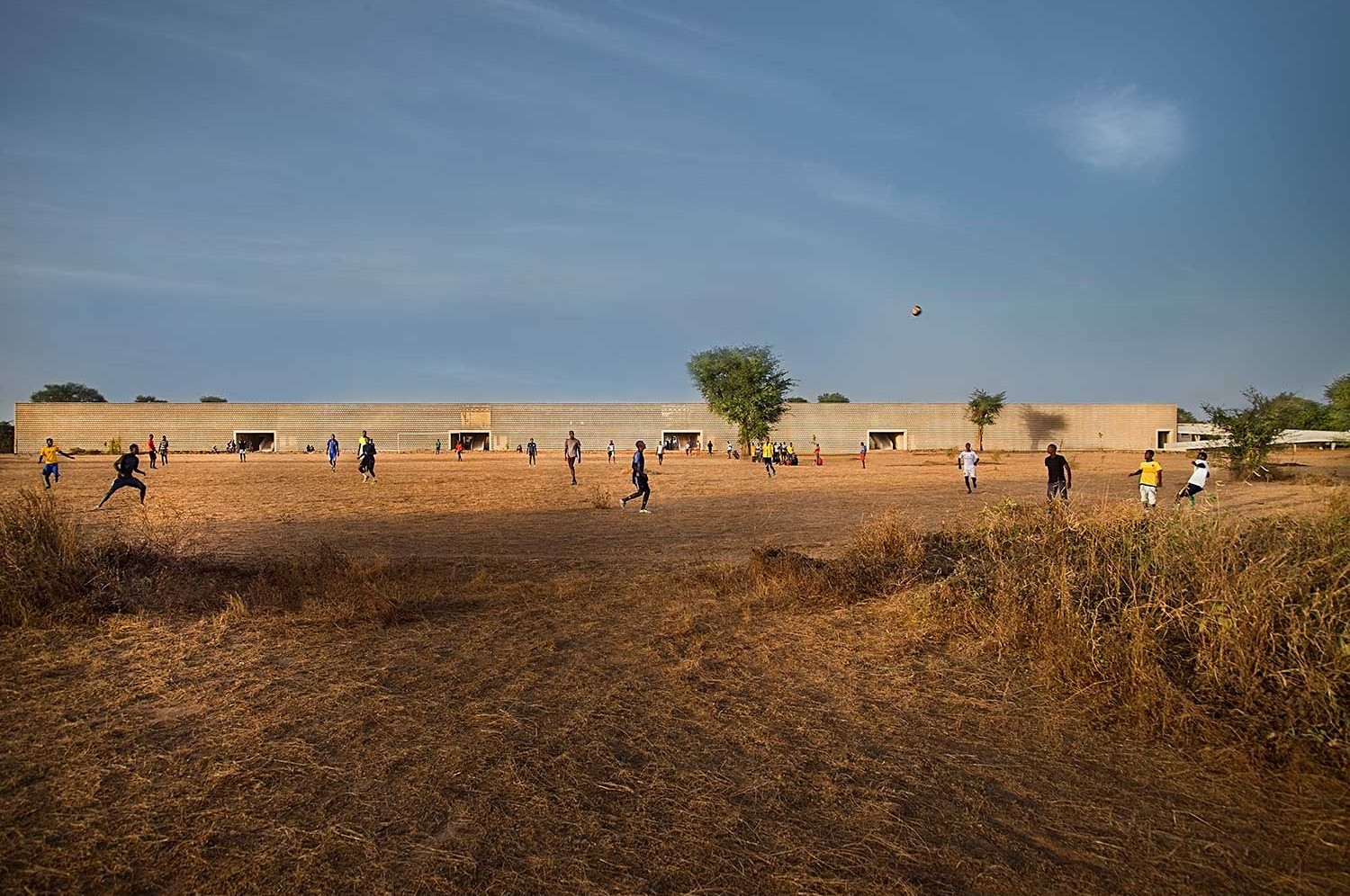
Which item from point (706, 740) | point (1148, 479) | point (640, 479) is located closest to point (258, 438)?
point (640, 479)

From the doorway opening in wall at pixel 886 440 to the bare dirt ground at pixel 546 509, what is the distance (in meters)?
52.7

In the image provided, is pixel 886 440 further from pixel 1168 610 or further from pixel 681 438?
pixel 1168 610

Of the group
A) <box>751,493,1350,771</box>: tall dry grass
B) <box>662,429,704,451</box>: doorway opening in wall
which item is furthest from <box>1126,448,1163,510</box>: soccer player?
→ <box>662,429,704,451</box>: doorway opening in wall

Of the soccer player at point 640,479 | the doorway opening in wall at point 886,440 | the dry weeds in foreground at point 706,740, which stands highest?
the doorway opening in wall at point 886,440

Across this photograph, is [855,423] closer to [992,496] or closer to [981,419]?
[981,419]

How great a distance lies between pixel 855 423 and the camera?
87.8 metres

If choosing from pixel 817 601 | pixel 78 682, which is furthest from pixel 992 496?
pixel 78 682

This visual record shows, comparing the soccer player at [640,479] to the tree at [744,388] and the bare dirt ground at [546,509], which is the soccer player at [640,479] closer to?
the bare dirt ground at [546,509]

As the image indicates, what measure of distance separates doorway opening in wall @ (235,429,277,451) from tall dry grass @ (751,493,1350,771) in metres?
87.0

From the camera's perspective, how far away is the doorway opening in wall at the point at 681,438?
88062mm

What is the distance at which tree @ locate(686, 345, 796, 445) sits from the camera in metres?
67.1

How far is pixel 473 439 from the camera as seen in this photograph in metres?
87.8

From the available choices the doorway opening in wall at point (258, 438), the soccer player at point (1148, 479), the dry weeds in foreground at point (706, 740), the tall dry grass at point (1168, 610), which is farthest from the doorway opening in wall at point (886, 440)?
the dry weeds in foreground at point (706, 740)

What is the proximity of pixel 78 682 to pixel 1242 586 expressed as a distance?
806 cm
